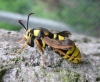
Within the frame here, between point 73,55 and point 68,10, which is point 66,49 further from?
point 68,10

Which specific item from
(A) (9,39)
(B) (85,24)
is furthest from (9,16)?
(A) (9,39)

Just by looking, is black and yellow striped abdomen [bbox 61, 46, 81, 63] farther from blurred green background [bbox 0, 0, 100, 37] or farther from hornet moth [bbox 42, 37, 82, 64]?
blurred green background [bbox 0, 0, 100, 37]

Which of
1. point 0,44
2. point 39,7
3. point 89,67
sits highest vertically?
point 39,7

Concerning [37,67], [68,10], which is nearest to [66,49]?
[37,67]

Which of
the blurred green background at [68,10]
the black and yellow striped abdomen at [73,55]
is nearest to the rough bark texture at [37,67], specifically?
the black and yellow striped abdomen at [73,55]

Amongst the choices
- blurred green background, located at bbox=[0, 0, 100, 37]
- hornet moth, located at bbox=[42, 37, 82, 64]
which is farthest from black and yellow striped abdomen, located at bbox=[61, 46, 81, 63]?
blurred green background, located at bbox=[0, 0, 100, 37]

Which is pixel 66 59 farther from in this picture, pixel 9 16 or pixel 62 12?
pixel 62 12
